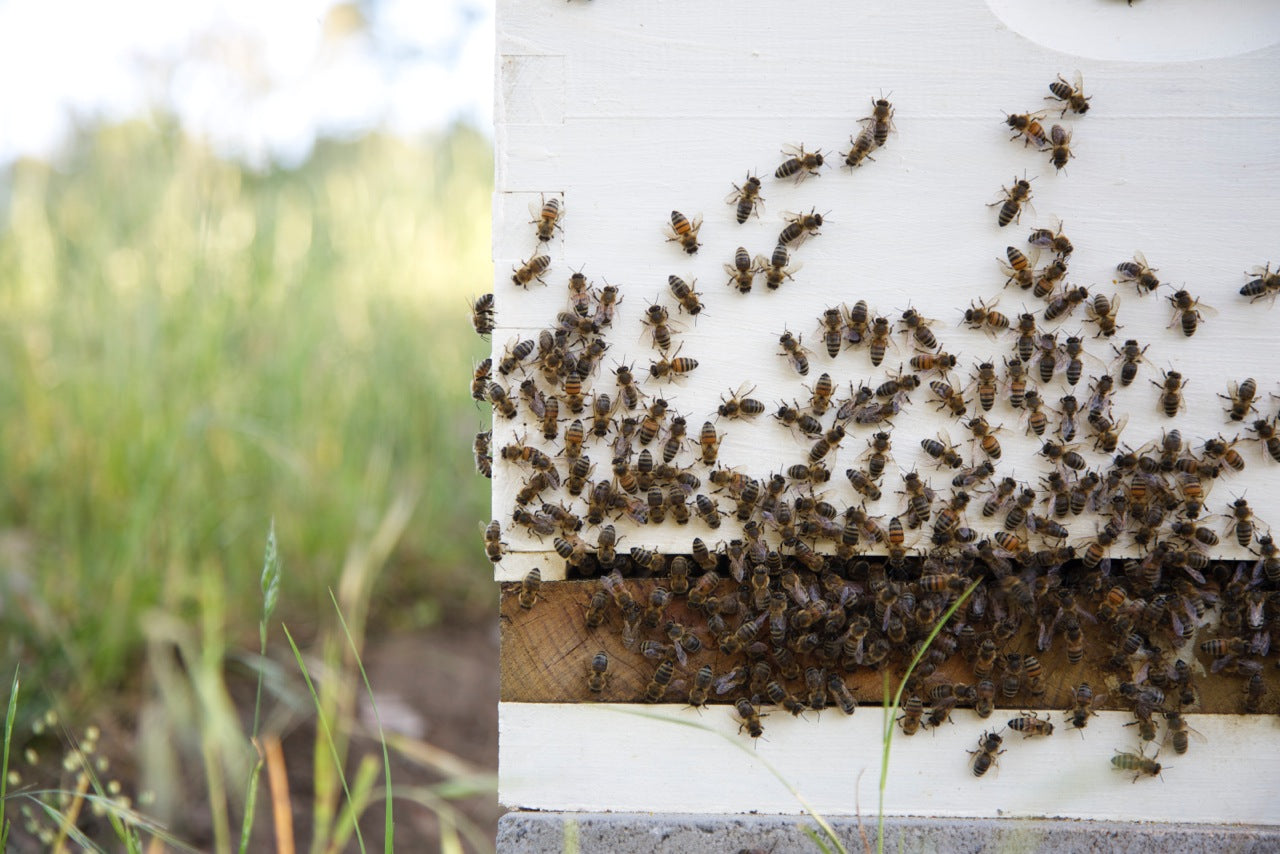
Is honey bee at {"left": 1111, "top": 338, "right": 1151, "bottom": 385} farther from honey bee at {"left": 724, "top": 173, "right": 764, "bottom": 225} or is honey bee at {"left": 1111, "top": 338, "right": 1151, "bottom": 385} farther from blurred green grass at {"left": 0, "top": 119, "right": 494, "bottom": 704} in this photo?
blurred green grass at {"left": 0, "top": 119, "right": 494, "bottom": 704}

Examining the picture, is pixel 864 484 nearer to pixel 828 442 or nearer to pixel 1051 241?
pixel 828 442

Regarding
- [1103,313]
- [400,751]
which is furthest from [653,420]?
[400,751]

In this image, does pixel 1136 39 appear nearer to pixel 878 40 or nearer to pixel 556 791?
pixel 878 40

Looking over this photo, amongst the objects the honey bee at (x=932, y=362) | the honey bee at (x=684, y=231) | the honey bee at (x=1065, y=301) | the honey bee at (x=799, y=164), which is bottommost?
the honey bee at (x=932, y=362)

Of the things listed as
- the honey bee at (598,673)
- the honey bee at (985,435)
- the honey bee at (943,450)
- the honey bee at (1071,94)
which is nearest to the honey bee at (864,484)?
the honey bee at (943,450)

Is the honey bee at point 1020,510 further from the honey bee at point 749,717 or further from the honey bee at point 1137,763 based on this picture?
the honey bee at point 749,717

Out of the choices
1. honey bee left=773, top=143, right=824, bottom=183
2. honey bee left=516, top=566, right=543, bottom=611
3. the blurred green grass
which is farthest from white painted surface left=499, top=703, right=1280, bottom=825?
the blurred green grass

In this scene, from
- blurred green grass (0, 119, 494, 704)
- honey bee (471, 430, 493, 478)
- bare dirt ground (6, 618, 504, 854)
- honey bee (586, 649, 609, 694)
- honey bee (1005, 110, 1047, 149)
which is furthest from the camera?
blurred green grass (0, 119, 494, 704)
